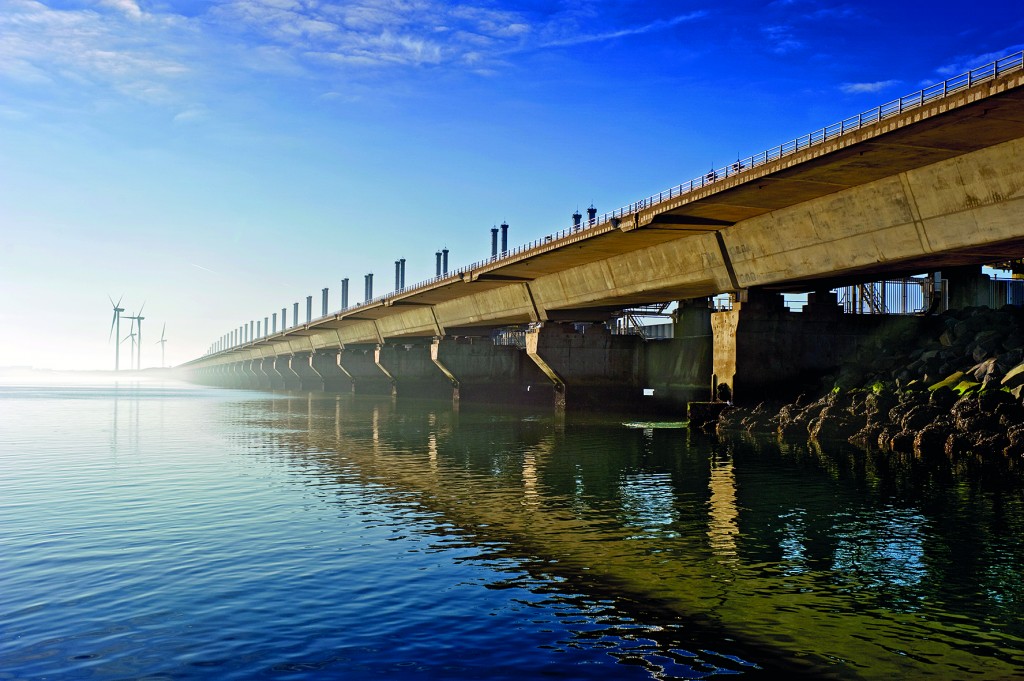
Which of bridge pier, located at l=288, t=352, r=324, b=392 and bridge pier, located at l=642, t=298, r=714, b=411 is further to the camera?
bridge pier, located at l=288, t=352, r=324, b=392

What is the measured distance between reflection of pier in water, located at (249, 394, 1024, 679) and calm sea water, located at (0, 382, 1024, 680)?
0.20ft

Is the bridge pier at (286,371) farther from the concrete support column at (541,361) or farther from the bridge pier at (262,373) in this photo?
the concrete support column at (541,361)

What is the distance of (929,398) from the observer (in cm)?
3397

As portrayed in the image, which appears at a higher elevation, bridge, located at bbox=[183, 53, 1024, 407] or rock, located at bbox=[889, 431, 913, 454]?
bridge, located at bbox=[183, 53, 1024, 407]

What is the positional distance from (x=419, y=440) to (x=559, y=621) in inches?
1099

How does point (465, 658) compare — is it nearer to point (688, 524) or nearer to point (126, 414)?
point (688, 524)

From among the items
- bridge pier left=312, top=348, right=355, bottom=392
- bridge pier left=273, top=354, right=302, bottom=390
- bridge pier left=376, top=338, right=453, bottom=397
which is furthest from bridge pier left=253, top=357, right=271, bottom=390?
bridge pier left=376, top=338, right=453, bottom=397

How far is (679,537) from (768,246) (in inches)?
1017

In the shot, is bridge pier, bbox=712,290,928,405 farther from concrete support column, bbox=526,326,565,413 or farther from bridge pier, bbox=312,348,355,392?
bridge pier, bbox=312,348,355,392

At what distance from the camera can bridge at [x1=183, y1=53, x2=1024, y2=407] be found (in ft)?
89.8

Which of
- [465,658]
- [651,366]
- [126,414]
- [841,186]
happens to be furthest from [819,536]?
[126,414]

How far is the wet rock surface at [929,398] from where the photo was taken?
29406mm

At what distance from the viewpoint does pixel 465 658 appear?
913 cm

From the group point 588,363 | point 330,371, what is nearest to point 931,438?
point 588,363
